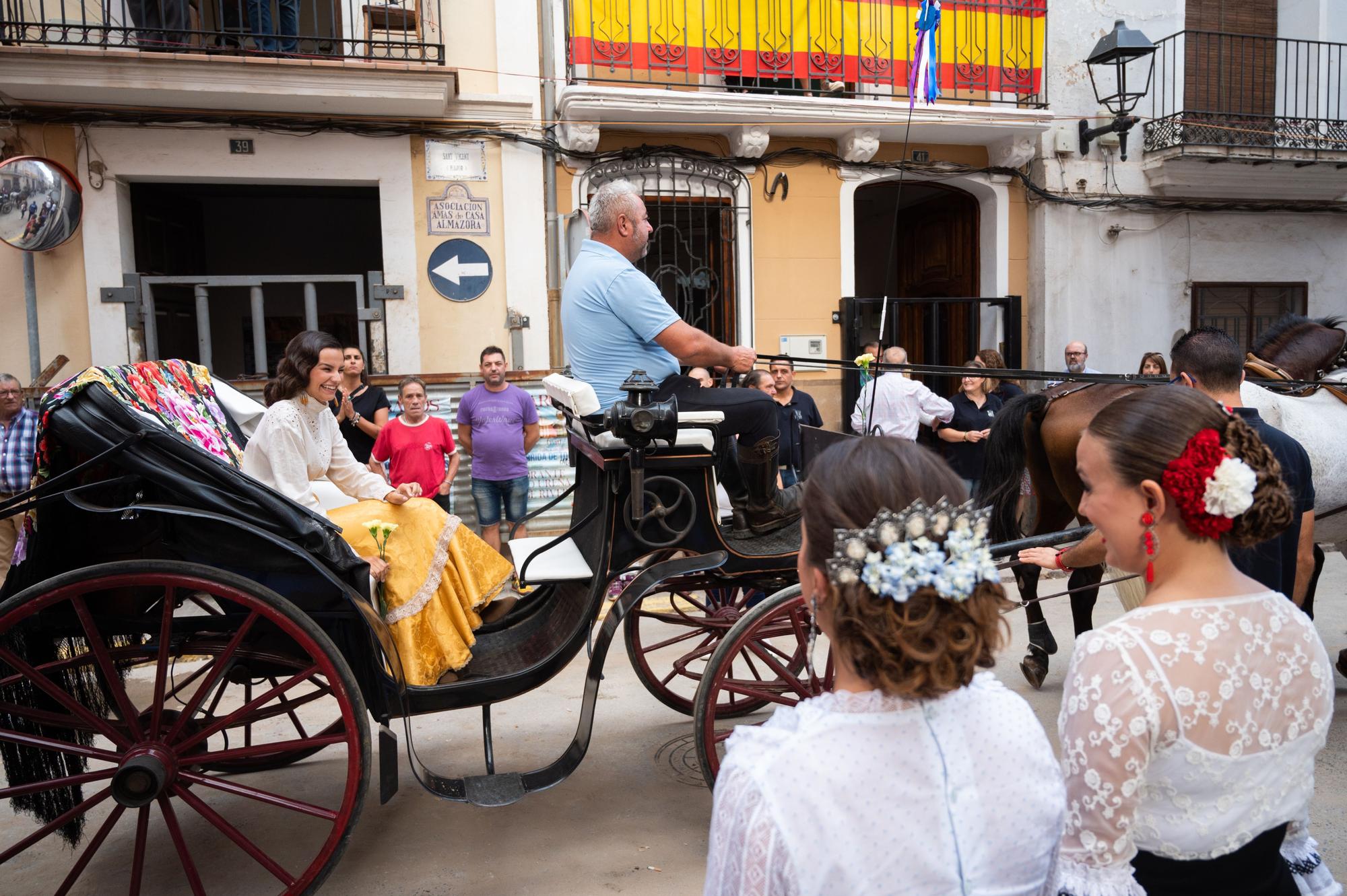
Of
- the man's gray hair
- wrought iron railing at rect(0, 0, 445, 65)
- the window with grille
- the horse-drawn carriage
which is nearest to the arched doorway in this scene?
the window with grille

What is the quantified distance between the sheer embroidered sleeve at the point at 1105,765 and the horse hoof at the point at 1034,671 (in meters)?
3.47

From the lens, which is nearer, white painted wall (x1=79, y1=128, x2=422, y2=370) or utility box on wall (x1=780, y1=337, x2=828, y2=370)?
white painted wall (x1=79, y1=128, x2=422, y2=370)

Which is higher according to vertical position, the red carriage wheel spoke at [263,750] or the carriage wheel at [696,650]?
the red carriage wheel spoke at [263,750]

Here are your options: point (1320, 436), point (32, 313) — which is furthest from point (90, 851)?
point (32, 313)

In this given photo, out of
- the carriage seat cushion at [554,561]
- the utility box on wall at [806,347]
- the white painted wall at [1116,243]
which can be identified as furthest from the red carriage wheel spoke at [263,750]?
the white painted wall at [1116,243]

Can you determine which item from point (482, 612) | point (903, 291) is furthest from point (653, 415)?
point (903, 291)

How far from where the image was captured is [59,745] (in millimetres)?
2660

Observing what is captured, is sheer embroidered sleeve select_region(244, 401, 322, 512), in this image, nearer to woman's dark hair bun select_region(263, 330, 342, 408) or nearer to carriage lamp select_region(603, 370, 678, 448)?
woman's dark hair bun select_region(263, 330, 342, 408)

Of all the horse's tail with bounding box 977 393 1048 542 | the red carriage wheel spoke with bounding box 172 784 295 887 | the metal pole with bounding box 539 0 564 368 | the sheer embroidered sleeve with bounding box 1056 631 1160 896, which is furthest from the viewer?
the metal pole with bounding box 539 0 564 368

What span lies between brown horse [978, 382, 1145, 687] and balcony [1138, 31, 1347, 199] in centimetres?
632

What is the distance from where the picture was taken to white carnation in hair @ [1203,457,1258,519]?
1.39m

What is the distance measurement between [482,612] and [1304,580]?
3.30 metres

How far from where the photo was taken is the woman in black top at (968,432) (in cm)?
714

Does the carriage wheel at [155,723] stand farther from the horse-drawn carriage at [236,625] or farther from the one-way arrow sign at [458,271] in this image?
the one-way arrow sign at [458,271]
